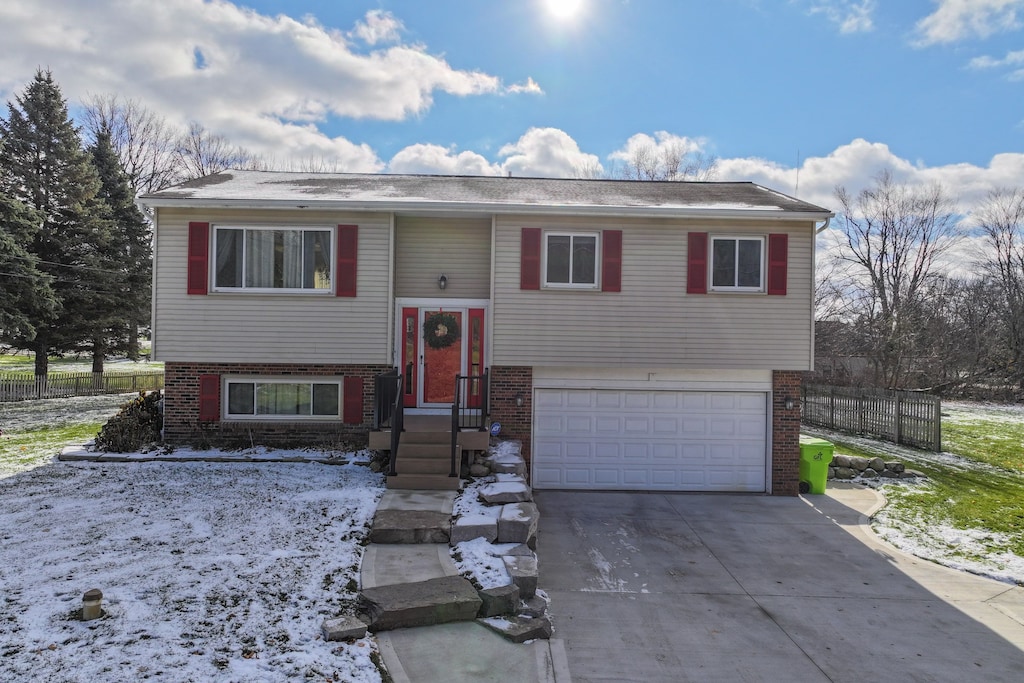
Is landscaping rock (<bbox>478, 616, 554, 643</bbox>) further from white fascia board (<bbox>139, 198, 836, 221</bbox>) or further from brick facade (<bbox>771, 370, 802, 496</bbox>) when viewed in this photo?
brick facade (<bbox>771, 370, 802, 496</bbox>)

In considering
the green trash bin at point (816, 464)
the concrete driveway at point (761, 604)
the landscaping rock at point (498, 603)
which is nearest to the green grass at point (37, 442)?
the landscaping rock at point (498, 603)

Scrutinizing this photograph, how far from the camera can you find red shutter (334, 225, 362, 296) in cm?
962

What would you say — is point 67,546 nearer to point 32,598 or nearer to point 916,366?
point 32,598

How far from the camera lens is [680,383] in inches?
394

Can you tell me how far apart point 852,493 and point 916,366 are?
21.0 meters

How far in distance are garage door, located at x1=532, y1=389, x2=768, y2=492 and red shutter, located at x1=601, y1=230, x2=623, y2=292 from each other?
6.16 ft

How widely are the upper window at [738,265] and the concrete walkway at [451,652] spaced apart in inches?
272

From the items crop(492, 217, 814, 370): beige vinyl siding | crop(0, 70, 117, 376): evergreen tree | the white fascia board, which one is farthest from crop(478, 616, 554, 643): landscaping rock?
crop(0, 70, 117, 376): evergreen tree

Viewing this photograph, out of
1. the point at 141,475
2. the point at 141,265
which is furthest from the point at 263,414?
the point at 141,265

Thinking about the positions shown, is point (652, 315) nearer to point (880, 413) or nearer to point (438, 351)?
point (438, 351)

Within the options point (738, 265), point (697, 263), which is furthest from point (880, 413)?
point (697, 263)

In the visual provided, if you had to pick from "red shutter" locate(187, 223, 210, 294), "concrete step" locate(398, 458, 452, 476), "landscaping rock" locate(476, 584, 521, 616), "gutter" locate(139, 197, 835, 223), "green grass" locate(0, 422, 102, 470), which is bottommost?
"landscaping rock" locate(476, 584, 521, 616)

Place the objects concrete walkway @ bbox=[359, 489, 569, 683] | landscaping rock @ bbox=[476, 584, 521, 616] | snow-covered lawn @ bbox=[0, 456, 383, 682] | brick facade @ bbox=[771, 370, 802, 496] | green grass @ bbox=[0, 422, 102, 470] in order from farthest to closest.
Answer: brick facade @ bbox=[771, 370, 802, 496] < green grass @ bbox=[0, 422, 102, 470] < landscaping rock @ bbox=[476, 584, 521, 616] < concrete walkway @ bbox=[359, 489, 569, 683] < snow-covered lawn @ bbox=[0, 456, 383, 682]

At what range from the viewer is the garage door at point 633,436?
32.9ft
